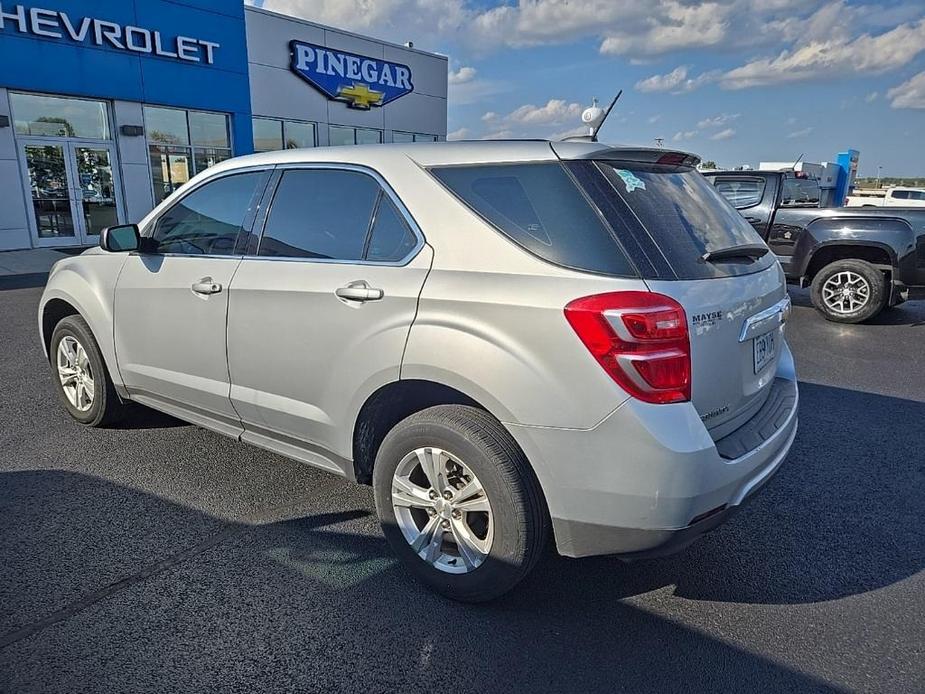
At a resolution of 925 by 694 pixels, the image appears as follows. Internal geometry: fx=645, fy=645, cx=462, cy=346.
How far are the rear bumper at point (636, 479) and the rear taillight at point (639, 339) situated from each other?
8 cm

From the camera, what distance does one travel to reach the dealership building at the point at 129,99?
46.6 ft

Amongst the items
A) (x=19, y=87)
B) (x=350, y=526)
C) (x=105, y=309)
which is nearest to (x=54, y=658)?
(x=350, y=526)

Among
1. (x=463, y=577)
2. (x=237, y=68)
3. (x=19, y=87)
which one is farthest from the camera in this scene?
(x=237, y=68)

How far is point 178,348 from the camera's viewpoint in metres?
3.59

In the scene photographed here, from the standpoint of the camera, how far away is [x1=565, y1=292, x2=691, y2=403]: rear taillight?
2.15 meters

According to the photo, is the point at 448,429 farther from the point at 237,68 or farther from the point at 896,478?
the point at 237,68

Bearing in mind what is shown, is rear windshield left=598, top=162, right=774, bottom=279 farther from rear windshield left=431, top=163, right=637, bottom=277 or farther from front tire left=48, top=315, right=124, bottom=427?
front tire left=48, top=315, right=124, bottom=427

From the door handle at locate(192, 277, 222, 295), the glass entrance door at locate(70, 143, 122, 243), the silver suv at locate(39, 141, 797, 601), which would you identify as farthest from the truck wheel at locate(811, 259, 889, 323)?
the glass entrance door at locate(70, 143, 122, 243)

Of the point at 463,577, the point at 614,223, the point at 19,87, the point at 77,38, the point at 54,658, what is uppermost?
the point at 77,38

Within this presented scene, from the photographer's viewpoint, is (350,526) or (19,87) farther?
(19,87)

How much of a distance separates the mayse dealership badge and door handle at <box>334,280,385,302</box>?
791 inches

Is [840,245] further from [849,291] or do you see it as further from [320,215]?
[320,215]

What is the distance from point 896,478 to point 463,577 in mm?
A: 2869

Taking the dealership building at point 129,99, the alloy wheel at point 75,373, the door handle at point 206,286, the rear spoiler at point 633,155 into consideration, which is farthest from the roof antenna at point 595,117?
the dealership building at point 129,99
